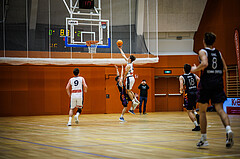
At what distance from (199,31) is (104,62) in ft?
26.3

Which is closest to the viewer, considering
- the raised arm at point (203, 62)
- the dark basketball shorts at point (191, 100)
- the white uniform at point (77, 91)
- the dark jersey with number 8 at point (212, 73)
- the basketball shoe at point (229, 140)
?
the basketball shoe at point (229, 140)

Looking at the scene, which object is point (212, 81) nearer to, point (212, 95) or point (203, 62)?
point (212, 95)

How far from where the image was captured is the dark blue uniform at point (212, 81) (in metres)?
5.51

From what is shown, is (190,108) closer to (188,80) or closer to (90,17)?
(188,80)

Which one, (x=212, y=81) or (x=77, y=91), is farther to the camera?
(x=77, y=91)

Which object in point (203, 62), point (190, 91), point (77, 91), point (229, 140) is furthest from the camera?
point (77, 91)

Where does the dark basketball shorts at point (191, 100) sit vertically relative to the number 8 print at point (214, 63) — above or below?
below

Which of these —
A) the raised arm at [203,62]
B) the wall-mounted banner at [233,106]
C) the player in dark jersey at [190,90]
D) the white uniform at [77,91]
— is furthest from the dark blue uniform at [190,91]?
the wall-mounted banner at [233,106]

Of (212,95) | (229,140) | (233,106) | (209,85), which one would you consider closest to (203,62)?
(209,85)

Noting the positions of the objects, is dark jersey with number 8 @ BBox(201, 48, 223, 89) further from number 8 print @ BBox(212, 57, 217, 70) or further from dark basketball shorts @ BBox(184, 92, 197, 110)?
dark basketball shorts @ BBox(184, 92, 197, 110)

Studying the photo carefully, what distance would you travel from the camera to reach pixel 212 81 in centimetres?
553

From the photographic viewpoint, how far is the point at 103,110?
837 inches

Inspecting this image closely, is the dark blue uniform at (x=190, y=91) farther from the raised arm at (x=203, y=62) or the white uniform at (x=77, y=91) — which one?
the white uniform at (x=77, y=91)

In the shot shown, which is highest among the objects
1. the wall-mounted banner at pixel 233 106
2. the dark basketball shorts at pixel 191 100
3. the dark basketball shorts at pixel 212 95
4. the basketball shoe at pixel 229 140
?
the dark basketball shorts at pixel 212 95
